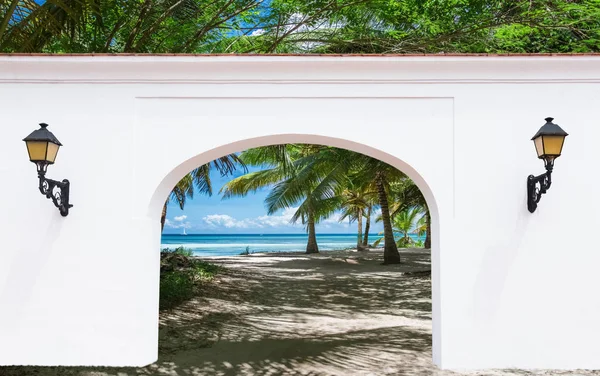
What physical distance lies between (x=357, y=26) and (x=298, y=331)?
7654 millimetres

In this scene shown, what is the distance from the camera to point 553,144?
4.53 m

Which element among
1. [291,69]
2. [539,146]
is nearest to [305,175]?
[291,69]

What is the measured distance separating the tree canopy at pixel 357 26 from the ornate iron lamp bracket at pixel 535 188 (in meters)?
5.42

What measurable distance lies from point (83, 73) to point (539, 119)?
16.4 ft

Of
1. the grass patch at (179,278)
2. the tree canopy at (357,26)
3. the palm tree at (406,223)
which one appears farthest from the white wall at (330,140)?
the palm tree at (406,223)

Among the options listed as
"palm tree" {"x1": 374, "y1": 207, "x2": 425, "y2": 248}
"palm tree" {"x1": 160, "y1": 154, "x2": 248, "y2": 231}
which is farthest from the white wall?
"palm tree" {"x1": 374, "y1": 207, "x2": 425, "y2": 248}

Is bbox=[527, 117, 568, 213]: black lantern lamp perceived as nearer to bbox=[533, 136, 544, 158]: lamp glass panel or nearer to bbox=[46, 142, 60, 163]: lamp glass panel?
bbox=[533, 136, 544, 158]: lamp glass panel

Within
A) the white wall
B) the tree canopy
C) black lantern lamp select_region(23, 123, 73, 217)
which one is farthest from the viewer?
the tree canopy

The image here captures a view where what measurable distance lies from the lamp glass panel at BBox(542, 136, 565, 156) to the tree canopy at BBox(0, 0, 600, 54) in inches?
219

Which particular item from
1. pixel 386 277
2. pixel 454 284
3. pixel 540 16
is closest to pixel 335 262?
pixel 386 277

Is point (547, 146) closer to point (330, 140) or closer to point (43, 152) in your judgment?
point (330, 140)

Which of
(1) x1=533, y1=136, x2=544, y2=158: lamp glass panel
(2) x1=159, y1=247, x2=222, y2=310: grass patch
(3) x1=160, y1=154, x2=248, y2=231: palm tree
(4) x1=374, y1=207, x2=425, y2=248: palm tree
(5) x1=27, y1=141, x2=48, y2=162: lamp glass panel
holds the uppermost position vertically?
(3) x1=160, y1=154, x2=248, y2=231: palm tree

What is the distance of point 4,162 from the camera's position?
5168 mm

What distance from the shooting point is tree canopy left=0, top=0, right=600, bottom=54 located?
934 cm
